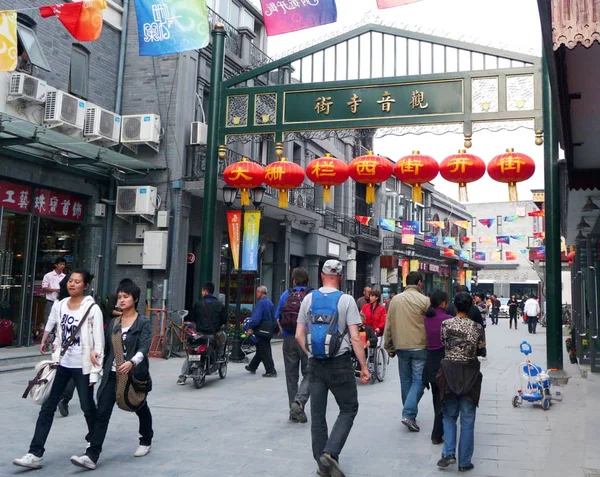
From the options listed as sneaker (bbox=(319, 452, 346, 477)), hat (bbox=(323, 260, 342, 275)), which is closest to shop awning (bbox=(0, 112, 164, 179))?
hat (bbox=(323, 260, 342, 275))

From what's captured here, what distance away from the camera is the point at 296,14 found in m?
12.0

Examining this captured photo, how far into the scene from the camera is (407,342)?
7.29 meters

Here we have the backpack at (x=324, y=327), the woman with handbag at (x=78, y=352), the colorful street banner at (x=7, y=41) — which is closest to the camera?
the backpack at (x=324, y=327)

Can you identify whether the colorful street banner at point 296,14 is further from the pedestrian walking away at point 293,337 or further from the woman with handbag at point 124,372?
the woman with handbag at point 124,372

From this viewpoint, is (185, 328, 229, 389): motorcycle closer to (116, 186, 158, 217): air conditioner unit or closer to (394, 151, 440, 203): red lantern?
(394, 151, 440, 203): red lantern

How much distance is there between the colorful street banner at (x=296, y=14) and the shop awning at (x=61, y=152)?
4.46 m

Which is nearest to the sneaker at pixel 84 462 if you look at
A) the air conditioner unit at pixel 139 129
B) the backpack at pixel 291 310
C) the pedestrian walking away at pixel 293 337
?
the pedestrian walking away at pixel 293 337

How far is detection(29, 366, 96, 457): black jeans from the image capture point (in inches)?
212

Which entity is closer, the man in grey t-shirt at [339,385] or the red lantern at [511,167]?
the man in grey t-shirt at [339,385]

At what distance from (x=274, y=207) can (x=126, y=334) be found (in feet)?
41.3

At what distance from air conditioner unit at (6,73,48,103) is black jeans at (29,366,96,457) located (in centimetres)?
809

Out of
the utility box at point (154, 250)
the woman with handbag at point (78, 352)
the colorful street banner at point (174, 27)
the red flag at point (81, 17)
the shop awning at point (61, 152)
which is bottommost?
the woman with handbag at point (78, 352)

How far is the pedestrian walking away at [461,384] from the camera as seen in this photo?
568 cm

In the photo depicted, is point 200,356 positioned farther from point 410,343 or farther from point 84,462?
point 84,462
